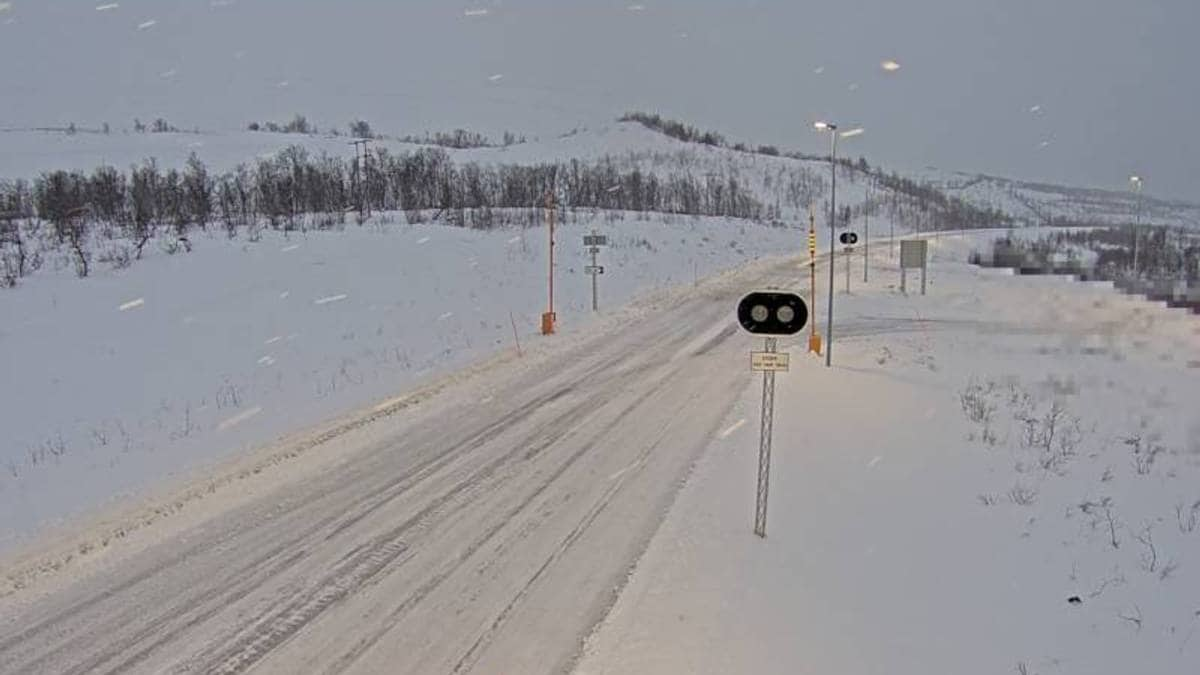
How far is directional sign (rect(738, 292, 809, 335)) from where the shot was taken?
24.8ft

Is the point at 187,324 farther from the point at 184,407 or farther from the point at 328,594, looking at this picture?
the point at 328,594

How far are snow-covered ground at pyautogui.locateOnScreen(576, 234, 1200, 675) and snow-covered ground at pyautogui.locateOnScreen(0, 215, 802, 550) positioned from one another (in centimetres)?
686

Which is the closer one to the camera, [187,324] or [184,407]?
[184,407]

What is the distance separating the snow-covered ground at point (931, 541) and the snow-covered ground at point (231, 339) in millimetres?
6863

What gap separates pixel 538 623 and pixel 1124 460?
364 inches

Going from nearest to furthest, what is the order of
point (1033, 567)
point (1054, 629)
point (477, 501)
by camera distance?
point (1054, 629)
point (1033, 567)
point (477, 501)

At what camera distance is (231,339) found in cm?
2102

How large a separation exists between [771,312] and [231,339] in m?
17.5

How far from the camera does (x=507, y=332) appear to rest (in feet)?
71.7

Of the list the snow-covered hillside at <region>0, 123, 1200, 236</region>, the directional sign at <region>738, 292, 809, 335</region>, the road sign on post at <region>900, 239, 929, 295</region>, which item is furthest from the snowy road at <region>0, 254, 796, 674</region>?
the snow-covered hillside at <region>0, 123, 1200, 236</region>

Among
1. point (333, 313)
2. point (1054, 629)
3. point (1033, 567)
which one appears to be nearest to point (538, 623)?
point (1054, 629)

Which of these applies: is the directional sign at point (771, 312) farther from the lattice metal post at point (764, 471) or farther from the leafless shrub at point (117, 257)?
the leafless shrub at point (117, 257)

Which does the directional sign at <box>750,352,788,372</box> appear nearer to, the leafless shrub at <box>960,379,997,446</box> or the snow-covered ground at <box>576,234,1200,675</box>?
the snow-covered ground at <box>576,234,1200,675</box>

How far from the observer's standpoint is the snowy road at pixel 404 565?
5.87m
